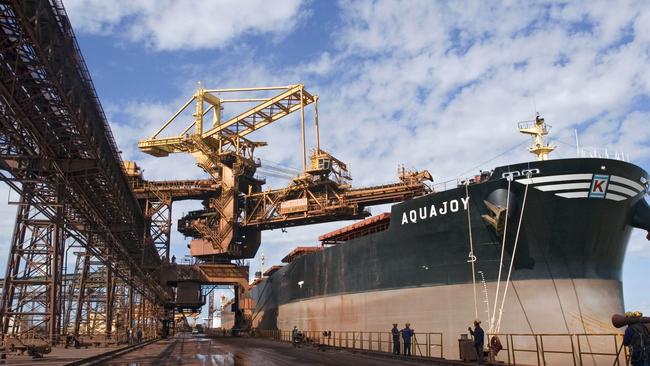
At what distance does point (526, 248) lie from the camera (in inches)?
837

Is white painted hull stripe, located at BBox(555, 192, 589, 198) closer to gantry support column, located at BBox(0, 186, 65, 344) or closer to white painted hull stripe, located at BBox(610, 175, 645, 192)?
white painted hull stripe, located at BBox(610, 175, 645, 192)

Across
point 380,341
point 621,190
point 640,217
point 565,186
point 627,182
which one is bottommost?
point 380,341

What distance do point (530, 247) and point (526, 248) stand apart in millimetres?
159

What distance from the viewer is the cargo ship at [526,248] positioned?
67.9 ft

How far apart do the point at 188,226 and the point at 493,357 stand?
113 ft

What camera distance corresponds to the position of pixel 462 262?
883 inches

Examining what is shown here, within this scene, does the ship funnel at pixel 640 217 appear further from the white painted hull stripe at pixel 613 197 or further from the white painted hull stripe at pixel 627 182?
the white painted hull stripe at pixel 613 197

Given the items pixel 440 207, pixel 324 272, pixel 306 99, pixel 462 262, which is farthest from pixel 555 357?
pixel 306 99

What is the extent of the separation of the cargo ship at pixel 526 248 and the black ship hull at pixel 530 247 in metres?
0.04

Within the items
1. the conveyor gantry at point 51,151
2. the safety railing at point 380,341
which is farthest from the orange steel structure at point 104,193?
the safety railing at point 380,341

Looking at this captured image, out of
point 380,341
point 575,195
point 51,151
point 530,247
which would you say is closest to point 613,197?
point 575,195

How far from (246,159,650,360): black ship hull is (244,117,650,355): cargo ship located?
1.6 inches

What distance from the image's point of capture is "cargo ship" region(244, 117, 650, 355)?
2070cm

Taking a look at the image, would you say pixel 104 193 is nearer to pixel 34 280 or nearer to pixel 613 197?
pixel 34 280
